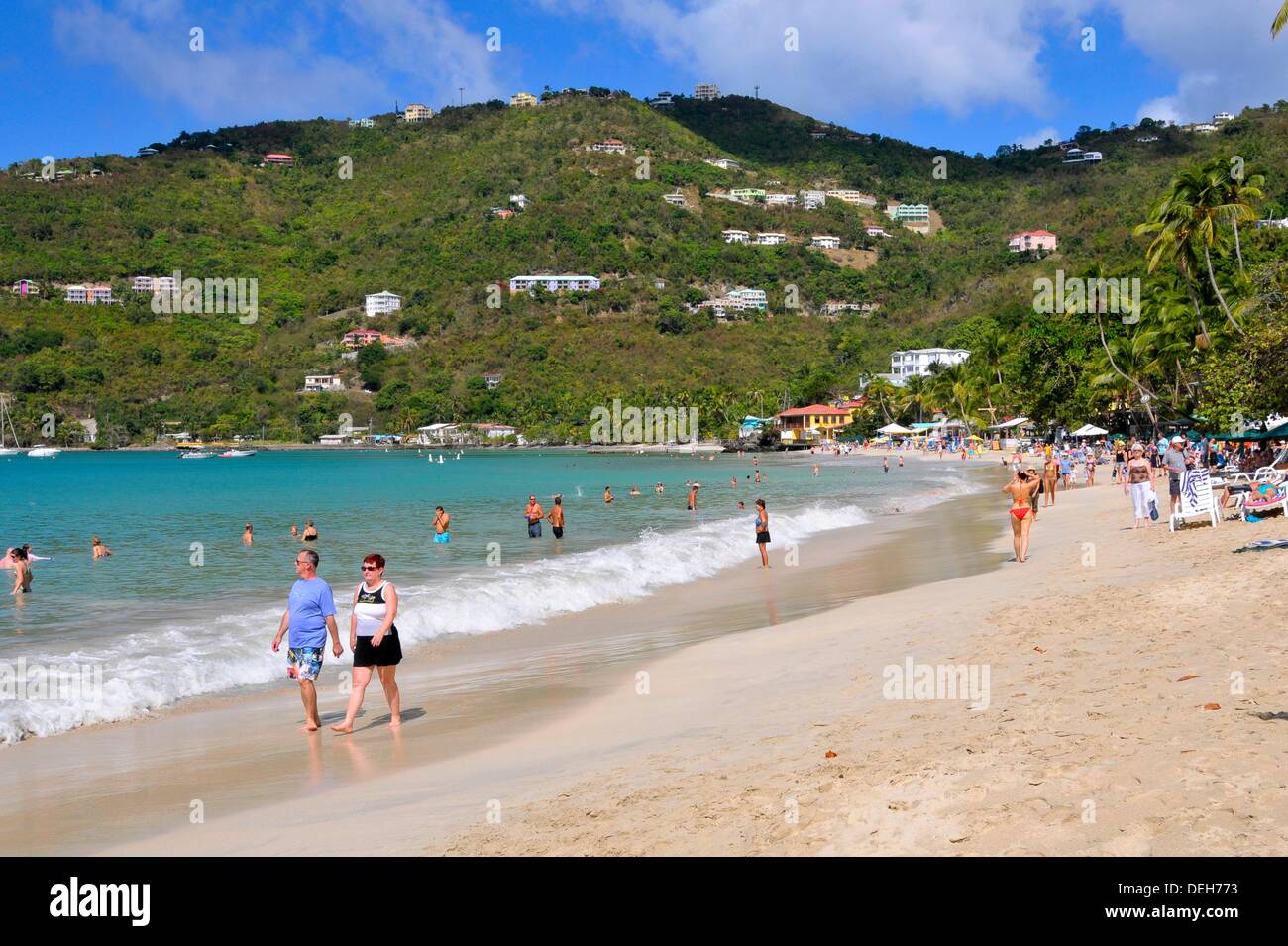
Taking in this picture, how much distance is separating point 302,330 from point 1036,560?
603ft

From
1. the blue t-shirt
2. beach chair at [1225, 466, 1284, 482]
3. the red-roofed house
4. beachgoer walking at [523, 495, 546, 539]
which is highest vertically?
the red-roofed house

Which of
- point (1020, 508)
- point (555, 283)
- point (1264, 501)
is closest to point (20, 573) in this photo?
point (1020, 508)

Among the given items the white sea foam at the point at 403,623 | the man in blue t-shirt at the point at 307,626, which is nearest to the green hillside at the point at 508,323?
the white sea foam at the point at 403,623

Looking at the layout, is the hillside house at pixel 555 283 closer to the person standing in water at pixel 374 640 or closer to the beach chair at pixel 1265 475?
the beach chair at pixel 1265 475

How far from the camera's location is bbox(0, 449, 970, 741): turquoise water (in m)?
11.9

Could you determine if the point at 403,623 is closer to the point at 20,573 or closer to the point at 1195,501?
the point at 20,573

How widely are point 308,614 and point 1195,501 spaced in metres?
14.5

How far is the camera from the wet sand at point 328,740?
6387mm

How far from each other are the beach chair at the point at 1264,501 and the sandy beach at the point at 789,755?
16.9ft

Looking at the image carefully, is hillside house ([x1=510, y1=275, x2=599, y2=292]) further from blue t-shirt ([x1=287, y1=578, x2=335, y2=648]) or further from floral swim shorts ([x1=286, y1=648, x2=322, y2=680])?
floral swim shorts ([x1=286, y1=648, x2=322, y2=680])

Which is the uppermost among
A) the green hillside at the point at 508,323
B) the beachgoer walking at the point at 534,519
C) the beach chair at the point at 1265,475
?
the green hillside at the point at 508,323

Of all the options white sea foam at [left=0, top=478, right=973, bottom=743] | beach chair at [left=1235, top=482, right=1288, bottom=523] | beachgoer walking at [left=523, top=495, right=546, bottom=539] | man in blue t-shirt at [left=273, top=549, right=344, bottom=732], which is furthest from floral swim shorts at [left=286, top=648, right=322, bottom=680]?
beachgoer walking at [left=523, top=495, right=546, bottom=539]

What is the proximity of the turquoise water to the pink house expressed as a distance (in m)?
105

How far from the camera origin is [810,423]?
443 feet
